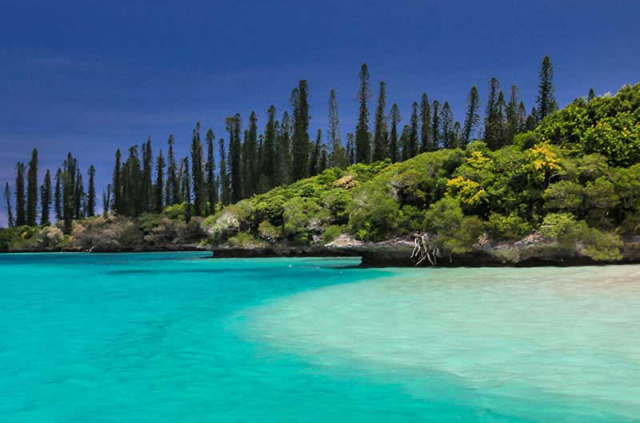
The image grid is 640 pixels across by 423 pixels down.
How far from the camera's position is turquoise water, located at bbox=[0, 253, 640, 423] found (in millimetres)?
→ 5309

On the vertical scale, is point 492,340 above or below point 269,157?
below

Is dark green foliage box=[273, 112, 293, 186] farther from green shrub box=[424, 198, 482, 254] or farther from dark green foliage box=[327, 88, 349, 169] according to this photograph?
green shrub box=[424, 198, 482, 254]

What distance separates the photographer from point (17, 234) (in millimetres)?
76062

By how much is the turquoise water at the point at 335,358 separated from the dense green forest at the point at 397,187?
1025cm

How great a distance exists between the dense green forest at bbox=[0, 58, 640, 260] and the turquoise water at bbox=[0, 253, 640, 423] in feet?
33.6

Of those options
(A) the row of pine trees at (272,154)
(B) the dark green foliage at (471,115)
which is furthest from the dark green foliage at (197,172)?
(B) the dark green foliage at (471,115)

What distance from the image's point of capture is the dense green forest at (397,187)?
23328 millimetres

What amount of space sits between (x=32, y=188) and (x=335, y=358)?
87.0m

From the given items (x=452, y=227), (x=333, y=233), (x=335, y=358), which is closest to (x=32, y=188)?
(x=333, y=233)

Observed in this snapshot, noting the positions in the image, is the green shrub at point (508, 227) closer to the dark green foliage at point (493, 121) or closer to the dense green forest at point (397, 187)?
the dense green forest at point (397, 187)

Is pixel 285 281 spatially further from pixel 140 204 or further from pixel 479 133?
pixel 140 204

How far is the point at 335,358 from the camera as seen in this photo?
7340mm

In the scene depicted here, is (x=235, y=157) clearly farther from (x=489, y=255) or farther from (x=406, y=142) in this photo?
(x=489, y=255)

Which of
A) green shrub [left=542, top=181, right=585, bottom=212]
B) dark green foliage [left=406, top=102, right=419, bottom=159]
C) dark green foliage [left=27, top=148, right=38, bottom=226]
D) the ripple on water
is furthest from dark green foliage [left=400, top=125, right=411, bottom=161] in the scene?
dark green foliage [left=27, top=148, right=38, bottom=226]
